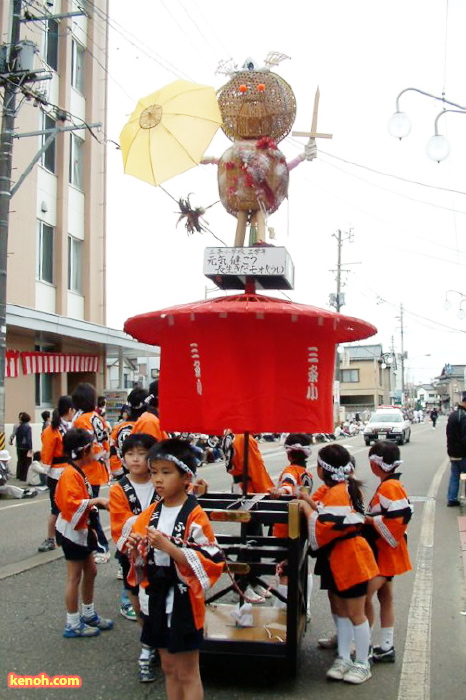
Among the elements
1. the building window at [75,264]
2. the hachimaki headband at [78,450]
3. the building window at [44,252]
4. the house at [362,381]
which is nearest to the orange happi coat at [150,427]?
the hachimaki headband at [78,450]

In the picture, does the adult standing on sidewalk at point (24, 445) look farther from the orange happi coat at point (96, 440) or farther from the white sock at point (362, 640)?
the white sock at point (362, 640)

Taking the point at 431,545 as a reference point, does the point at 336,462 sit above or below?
above

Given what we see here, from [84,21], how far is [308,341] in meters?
21.2

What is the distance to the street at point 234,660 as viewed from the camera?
162 inches

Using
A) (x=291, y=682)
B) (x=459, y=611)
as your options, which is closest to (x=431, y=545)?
(x=459, y=611)

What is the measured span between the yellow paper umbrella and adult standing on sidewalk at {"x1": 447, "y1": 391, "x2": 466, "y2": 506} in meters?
7.72

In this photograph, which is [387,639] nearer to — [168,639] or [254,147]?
[168,639]

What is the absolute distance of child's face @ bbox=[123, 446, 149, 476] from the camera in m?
4.40

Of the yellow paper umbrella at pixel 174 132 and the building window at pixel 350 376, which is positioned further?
the building window at pixel 350 376

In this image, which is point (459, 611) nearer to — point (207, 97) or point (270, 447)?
point (207, 97)

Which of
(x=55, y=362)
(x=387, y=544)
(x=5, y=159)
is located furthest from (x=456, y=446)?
(x=55, y=362)

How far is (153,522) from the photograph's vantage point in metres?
3.38

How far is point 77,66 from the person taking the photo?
2203cm

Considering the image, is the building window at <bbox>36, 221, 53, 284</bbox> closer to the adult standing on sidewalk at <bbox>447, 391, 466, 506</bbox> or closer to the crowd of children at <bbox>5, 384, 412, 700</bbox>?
the adult standing on sidewalk at <bbox>447, 391, 466, 506</bbox>
